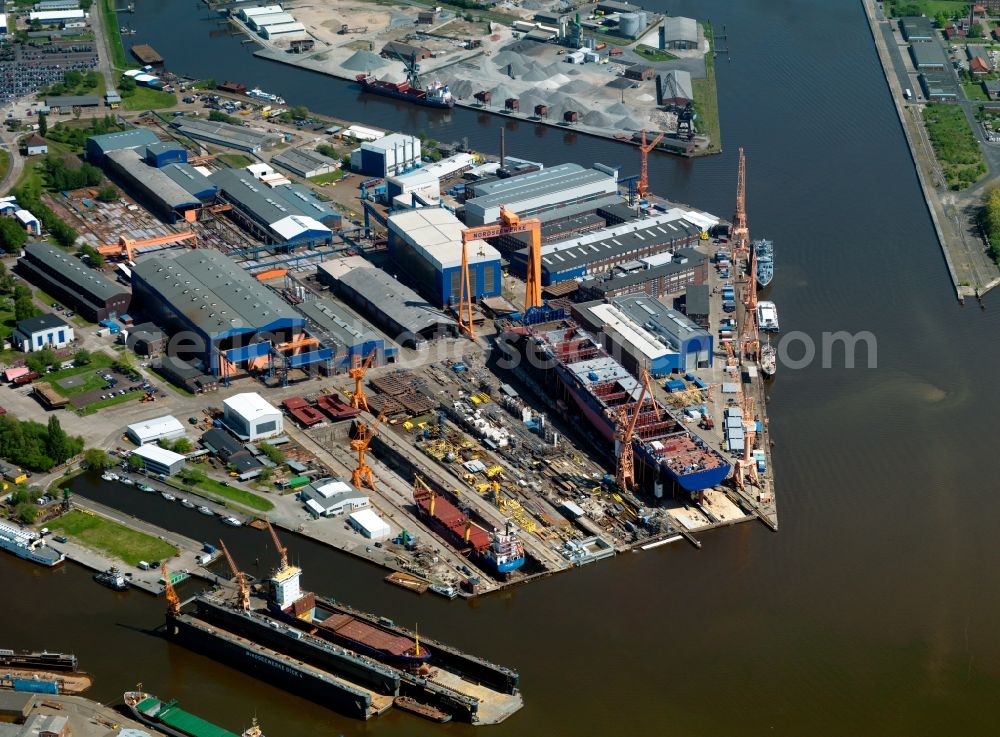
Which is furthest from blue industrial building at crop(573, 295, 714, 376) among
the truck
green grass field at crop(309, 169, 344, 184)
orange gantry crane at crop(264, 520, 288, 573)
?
the truck

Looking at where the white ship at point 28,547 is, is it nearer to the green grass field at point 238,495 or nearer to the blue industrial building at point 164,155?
the green grass field at point 238,495

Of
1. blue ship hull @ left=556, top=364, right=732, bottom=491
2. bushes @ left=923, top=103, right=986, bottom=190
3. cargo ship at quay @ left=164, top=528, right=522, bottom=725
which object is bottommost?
bushes @ left=923, top=103, right=986, bottom=190

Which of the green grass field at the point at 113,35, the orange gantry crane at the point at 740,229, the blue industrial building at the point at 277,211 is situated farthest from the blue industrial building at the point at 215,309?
the green grass field at the point at 113,35

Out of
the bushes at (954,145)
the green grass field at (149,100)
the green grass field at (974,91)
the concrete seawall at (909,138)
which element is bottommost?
the green grass field at (149,100)

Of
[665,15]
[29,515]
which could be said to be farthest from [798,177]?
[29,515]

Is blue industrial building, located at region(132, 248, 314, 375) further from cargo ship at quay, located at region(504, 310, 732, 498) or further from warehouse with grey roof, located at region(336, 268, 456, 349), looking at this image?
cargo ship at quay, located at region(504, 310, 732, 498)

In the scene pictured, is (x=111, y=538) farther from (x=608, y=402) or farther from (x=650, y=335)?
(x=650, y=335)
